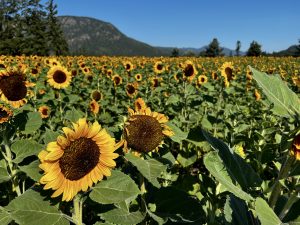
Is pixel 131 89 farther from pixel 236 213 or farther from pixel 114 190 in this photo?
pixel 236 213

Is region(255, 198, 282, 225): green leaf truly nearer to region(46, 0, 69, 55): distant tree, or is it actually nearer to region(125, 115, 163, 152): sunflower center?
region(125, 115, 163, 152): sunflower center

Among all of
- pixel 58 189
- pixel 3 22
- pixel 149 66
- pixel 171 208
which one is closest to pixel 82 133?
pixel 58 189

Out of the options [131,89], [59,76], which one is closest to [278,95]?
[59,76]

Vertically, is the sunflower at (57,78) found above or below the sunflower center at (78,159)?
below

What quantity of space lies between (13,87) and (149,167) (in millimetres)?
1548

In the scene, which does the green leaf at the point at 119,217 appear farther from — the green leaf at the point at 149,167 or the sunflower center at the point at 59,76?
the sunflower center at the point at 59,76

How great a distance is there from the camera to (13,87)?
9.67ft

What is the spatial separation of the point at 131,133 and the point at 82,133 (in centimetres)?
48

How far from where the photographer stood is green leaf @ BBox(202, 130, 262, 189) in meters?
1.28

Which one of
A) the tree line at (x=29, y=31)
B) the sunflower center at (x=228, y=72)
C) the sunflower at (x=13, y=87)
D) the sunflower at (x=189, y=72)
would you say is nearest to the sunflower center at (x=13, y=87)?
the sunflower at (x=13, y=87)

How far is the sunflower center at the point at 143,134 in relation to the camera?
209 cm

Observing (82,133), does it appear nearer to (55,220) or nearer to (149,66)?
(55,220)

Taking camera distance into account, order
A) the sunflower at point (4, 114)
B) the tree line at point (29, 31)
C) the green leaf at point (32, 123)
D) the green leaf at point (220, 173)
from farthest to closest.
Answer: the tree line at point (29, 31)
the green leaf at point (32, 123)
the sunflower at point (4, 114)
the green leaf at point (220, 173)

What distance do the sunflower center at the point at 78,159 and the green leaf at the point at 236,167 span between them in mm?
620
